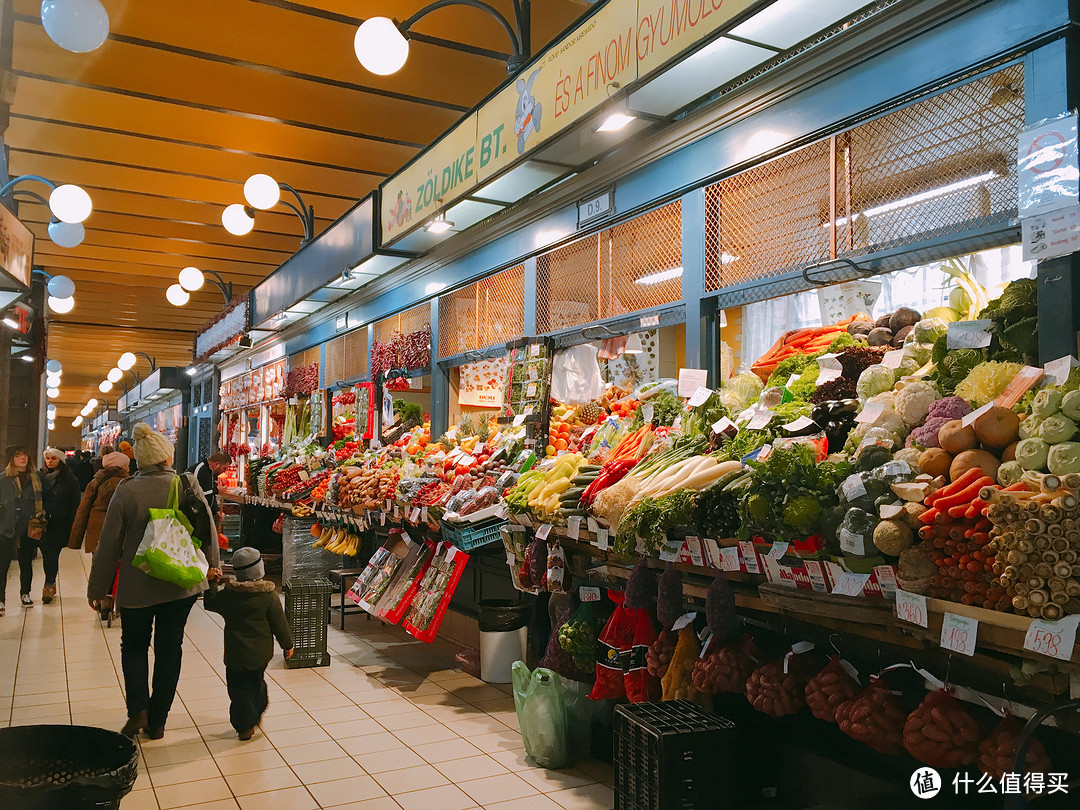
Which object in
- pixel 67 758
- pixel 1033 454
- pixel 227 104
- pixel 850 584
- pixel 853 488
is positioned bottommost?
pixel 67 758

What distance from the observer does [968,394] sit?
2842 mm

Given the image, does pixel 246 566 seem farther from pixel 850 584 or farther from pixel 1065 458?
pixel 1065 458

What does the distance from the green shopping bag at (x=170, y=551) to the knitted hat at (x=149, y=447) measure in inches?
10.4

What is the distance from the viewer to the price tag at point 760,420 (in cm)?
350

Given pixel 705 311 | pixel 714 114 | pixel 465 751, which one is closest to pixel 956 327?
pixel 705 311

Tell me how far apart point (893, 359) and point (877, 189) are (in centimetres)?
93

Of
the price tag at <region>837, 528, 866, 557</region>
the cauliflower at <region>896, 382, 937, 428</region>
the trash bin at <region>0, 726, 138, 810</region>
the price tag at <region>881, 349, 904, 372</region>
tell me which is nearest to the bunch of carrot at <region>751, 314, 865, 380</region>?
the price tag at <region>881, 349, 904, 372</region>

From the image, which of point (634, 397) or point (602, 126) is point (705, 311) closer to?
point (634, 397)

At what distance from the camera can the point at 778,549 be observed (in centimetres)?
288

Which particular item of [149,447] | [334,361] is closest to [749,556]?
[149,447]

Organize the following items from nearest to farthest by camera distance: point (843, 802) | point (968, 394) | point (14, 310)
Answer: point (968, 394) < point (843, 802) < point (14, 310)

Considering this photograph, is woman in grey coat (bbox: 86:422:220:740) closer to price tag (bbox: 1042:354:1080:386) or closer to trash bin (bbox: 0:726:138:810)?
trash bin (bbox: 0:726:138:810)

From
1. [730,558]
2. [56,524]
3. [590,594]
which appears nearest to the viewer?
[730,558]

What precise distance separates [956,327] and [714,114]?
2198mm
